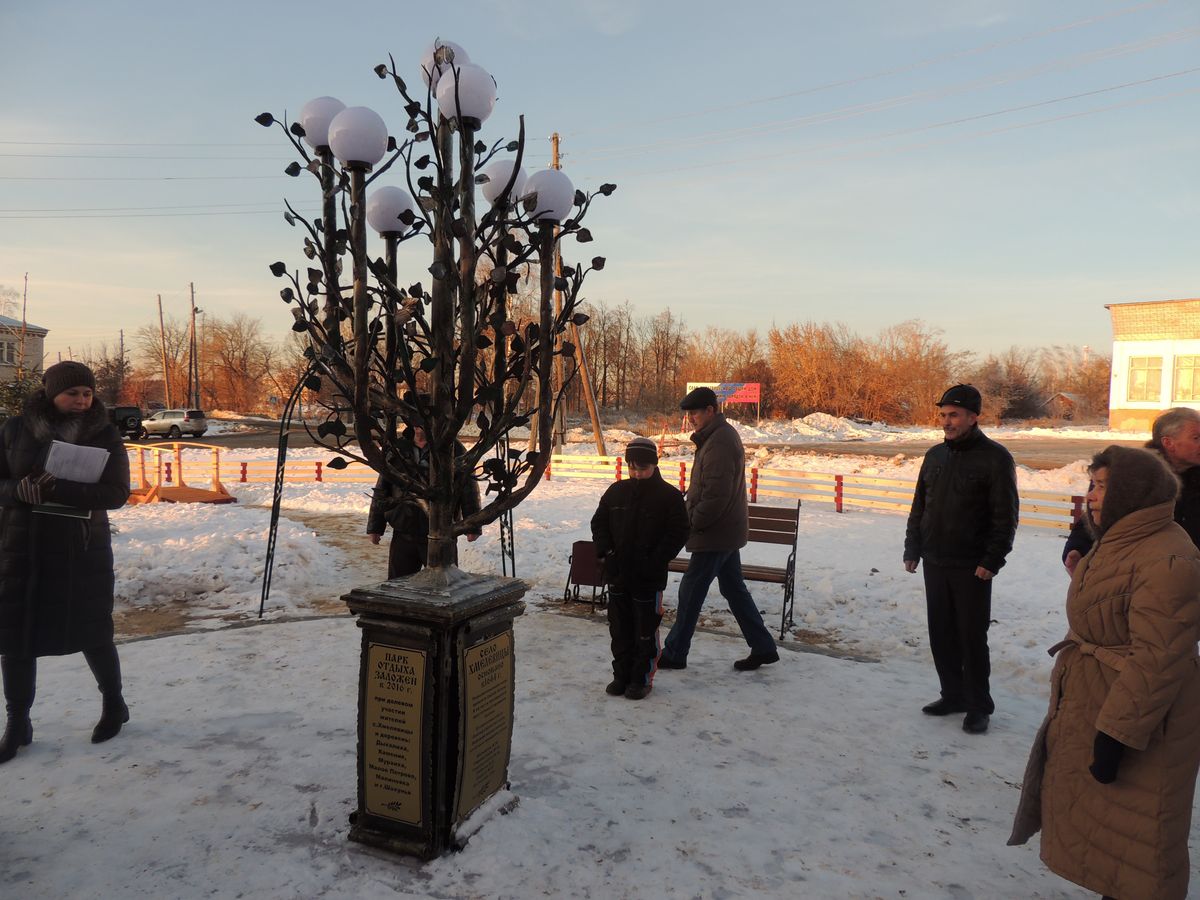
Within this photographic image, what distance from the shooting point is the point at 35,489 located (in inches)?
144

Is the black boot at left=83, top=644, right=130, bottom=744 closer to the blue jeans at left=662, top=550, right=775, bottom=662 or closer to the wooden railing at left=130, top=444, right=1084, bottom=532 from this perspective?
the blue jeans at left=662, top=550, right=775, bottom=662

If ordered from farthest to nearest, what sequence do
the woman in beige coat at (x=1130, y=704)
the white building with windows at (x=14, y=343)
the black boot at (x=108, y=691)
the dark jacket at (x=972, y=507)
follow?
the white building with windows at (x=14, y=343), the dark jacket at (x=972, y=507), the black boot at (x=108, y=691), the woman in beige coat at (x=1130, y=704)

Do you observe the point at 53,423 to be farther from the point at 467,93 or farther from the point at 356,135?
the point at 467,93

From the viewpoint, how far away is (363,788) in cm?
316

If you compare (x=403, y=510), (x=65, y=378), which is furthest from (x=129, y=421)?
(x=65, y=378)

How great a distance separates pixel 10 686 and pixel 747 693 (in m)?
4.20

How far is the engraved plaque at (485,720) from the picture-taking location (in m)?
3.14

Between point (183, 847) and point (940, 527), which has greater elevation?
point (940, 527)

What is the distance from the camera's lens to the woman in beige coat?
2391mm

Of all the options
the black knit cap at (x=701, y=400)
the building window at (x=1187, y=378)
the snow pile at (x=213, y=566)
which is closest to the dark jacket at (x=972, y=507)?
the black knit cap at (x=701, y=400)

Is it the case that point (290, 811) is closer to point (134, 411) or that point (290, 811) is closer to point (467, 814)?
point (467, 814)

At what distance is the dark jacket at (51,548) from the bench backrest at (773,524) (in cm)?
551

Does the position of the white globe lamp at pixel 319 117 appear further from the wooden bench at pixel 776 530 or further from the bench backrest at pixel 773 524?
the bench backrest at pixel 773 524

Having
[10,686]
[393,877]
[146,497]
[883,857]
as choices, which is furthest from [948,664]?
[146,497]
